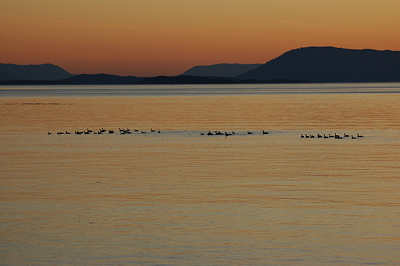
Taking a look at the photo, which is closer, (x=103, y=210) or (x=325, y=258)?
(x=325, y=258)

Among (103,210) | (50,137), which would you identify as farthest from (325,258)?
(50,137)

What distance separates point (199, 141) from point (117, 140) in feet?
20.5

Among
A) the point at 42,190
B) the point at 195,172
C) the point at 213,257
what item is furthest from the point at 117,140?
the point at 213,257

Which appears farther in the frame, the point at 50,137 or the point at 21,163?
the point at 50,137

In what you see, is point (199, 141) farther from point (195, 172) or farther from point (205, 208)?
point (205, 208)

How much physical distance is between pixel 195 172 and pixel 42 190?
7585mm

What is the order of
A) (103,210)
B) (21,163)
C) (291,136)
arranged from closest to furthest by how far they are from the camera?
(103,210) < (21,163) < (291,136)

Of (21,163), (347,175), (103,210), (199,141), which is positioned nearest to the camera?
(103,210)

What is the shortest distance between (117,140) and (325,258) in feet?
108

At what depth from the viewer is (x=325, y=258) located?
15.4 m

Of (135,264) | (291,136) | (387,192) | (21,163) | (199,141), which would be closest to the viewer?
(135,264)

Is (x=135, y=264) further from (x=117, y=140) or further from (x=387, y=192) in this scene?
(x=117, y=140)

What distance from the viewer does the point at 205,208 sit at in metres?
20.9

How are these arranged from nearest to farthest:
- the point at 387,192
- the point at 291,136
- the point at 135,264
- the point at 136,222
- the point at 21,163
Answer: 1. the point at 135,264
2. the point at 136,222
3. the point at 387,192
4. the point at 21,163
5. the point at 291,136
